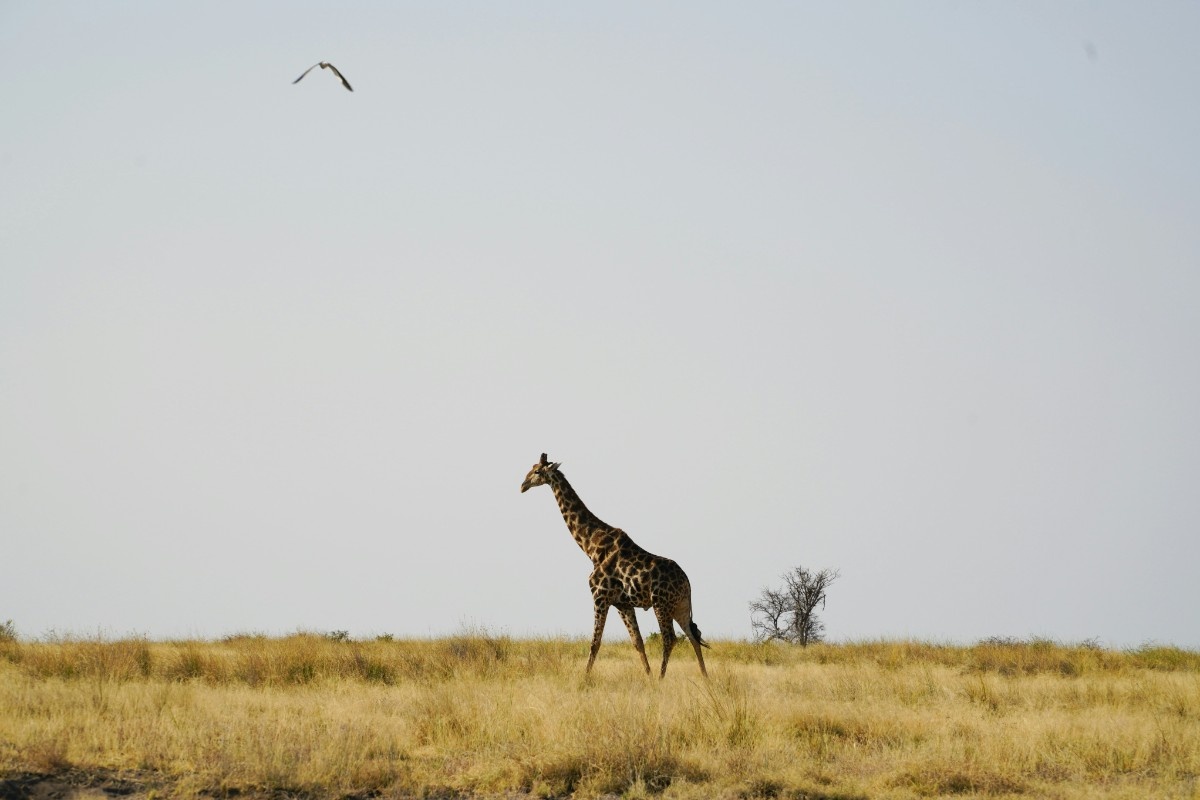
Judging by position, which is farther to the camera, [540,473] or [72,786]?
[540,473]

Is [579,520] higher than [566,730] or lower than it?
higher

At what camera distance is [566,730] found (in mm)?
12023

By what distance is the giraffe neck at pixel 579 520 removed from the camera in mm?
19656

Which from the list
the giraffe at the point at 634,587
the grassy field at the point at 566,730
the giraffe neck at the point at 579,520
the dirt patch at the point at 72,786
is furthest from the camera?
the giraffe neck at the point at 579,520

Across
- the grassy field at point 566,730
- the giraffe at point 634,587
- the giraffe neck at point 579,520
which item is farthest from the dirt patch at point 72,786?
the giraffe neck at point 579,520

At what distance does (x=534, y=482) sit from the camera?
2020 cm

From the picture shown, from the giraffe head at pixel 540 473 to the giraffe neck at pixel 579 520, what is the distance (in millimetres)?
102

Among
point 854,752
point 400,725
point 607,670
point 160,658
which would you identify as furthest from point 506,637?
point 854,752

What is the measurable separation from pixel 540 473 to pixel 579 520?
1.06 metres

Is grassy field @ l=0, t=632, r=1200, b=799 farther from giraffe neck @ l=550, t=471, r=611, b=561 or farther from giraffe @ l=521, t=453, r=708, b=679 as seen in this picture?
giraffe neck @ l=550, t=471, r=611, b=561

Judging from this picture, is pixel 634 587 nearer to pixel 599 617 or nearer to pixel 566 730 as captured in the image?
pixel 599 617

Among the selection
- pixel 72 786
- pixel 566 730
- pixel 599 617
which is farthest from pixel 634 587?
pixel 72 786

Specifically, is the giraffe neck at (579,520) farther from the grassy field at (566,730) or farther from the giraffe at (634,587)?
the grassy field at (566,730)

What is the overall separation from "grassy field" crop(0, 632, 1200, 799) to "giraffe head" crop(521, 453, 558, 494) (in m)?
3.04
